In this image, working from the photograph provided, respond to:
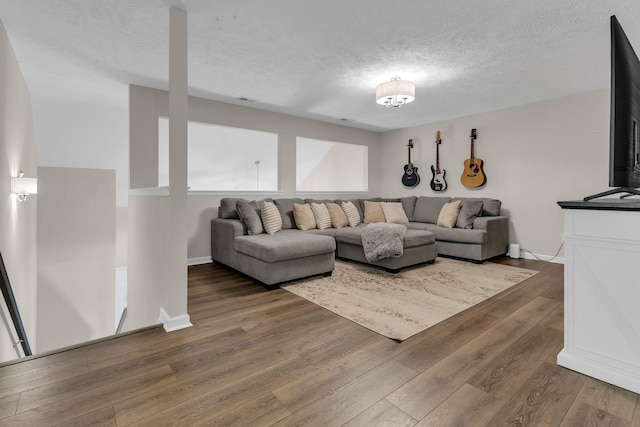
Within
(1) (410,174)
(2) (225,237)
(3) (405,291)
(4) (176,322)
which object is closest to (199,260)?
(2) (225,237)

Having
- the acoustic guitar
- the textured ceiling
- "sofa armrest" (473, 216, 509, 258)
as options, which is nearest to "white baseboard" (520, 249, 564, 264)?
"sofa armrest" (473, 216, 509, 258)

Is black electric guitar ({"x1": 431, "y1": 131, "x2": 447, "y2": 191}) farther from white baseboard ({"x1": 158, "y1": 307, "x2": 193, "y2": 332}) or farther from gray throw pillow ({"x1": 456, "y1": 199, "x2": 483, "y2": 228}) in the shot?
white baseboard ({"x1": 158, "y1": 307, "x2": 193, "y2": 332})

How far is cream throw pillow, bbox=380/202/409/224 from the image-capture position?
17.0 ft

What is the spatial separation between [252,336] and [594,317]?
1911 mm

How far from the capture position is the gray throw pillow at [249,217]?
12.5 feet

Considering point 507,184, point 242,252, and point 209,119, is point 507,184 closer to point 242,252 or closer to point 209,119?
point 242,252

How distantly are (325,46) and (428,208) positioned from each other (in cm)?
337

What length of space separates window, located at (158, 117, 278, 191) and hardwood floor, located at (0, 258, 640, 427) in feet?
14.5

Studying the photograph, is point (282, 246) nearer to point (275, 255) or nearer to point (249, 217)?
point (275, 255)

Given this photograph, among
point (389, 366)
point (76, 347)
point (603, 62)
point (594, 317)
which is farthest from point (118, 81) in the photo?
point (603, 62)

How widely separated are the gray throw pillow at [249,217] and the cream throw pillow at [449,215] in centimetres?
272

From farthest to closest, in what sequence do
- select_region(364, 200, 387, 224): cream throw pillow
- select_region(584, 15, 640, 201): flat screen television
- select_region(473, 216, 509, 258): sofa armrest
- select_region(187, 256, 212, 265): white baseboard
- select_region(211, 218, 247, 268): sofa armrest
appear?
select_region(364, 200, 387, 224): cream throw pillow, select_region(473, 216, 509, 258): sofa armrest, select_region(187, 256, 212, 265): white baseboard, select_region(211, 218, 247, 268): sofa armrest, select_region(584, 15, 640, 201): flat screen television

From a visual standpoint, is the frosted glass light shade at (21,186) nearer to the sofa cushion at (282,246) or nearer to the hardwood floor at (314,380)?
the hardwood floor at (314,380)

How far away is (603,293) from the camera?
1562 millimetres
